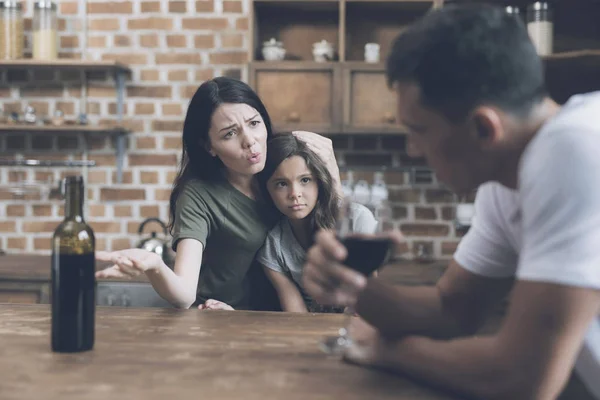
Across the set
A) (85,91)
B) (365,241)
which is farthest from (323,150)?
(85,91)

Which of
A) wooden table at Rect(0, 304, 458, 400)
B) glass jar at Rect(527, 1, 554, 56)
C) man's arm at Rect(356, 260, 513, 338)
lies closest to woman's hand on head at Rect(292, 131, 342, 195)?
wooden table at Rect(0, 304, 458, 400)

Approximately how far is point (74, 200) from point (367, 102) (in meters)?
2.13

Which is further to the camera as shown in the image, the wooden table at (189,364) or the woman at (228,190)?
the woman at (228,190)

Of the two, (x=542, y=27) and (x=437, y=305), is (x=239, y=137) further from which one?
(x=542, y=27)

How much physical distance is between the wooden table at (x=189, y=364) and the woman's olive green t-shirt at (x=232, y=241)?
60cm

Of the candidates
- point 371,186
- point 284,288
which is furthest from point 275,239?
point 371,186

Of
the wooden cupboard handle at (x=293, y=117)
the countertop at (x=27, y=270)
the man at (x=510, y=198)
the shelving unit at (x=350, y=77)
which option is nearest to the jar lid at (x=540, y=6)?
the shelving unit at (x=350, y=77)

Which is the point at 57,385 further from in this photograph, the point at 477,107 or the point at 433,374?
the point at 477,107

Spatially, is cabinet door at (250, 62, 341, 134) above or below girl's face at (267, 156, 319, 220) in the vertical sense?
above

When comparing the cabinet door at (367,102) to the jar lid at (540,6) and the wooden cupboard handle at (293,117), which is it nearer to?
the wooden cupboard handle at (293,117)

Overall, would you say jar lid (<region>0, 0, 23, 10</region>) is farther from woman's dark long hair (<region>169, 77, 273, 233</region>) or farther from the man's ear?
the man's ear

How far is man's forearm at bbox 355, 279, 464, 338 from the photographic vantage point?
101 centimetres

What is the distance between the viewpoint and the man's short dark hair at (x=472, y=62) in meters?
0.86

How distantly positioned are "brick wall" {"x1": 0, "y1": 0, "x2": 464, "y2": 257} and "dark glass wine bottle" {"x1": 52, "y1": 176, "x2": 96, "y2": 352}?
7.38 ft
